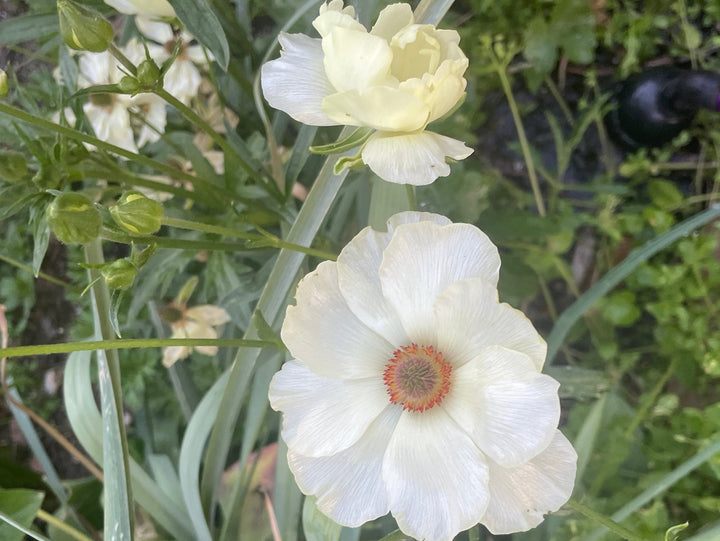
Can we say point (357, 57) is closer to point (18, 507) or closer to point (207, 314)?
point (207, 314)

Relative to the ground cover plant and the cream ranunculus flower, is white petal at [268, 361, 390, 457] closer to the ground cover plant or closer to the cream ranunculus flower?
the ground cover plant

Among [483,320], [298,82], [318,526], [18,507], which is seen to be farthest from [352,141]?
[18,507]

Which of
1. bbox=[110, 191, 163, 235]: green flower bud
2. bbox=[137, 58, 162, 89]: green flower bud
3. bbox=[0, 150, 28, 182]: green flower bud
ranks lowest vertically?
bbox=[0, 150, 28, 182]: green flower bud

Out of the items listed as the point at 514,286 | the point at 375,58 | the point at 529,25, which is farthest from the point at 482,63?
the point at 375,58

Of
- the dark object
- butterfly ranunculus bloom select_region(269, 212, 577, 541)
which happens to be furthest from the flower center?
the dark object

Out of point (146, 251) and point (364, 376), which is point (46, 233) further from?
point (364, 376)
